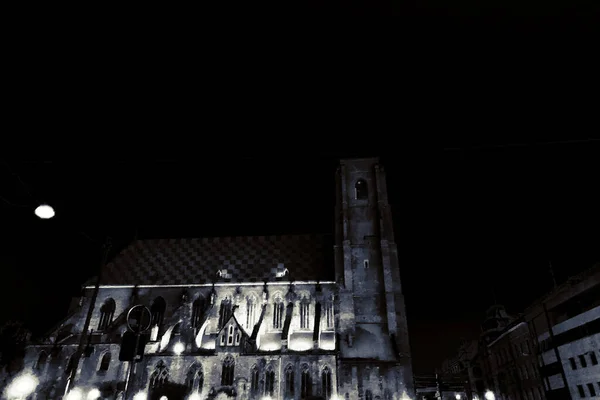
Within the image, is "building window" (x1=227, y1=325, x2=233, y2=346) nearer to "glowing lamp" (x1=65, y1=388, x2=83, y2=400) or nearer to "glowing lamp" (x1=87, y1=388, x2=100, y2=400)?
"glowing lamp" (x1=87, y1=388, x2=100, y2=400)

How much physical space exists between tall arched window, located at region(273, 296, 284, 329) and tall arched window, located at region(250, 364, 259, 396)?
495 cm

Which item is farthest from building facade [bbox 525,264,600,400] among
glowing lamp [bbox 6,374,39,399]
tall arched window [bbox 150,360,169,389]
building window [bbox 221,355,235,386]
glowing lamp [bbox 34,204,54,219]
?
glowing lamp [bbox 6,374,39,399]

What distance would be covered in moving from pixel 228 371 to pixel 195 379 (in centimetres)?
311

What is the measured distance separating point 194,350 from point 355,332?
50.8 ft

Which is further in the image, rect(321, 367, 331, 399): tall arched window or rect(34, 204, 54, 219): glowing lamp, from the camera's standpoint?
rect(321, 367, 331, 399): tall arched window

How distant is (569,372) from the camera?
151 ft

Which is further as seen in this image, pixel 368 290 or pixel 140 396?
pixel 368 290

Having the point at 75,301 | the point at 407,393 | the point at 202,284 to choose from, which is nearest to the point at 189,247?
the point at 202,284

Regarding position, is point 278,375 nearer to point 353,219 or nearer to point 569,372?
point 353,219

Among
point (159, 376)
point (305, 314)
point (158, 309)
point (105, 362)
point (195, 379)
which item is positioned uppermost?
point (158, 309)

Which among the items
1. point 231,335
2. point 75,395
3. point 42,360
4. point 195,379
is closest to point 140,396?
point 195,379

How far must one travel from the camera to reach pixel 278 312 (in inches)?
1592

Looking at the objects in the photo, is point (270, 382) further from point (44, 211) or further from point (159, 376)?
point (44, 211)

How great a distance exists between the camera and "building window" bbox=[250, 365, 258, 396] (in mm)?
34741
